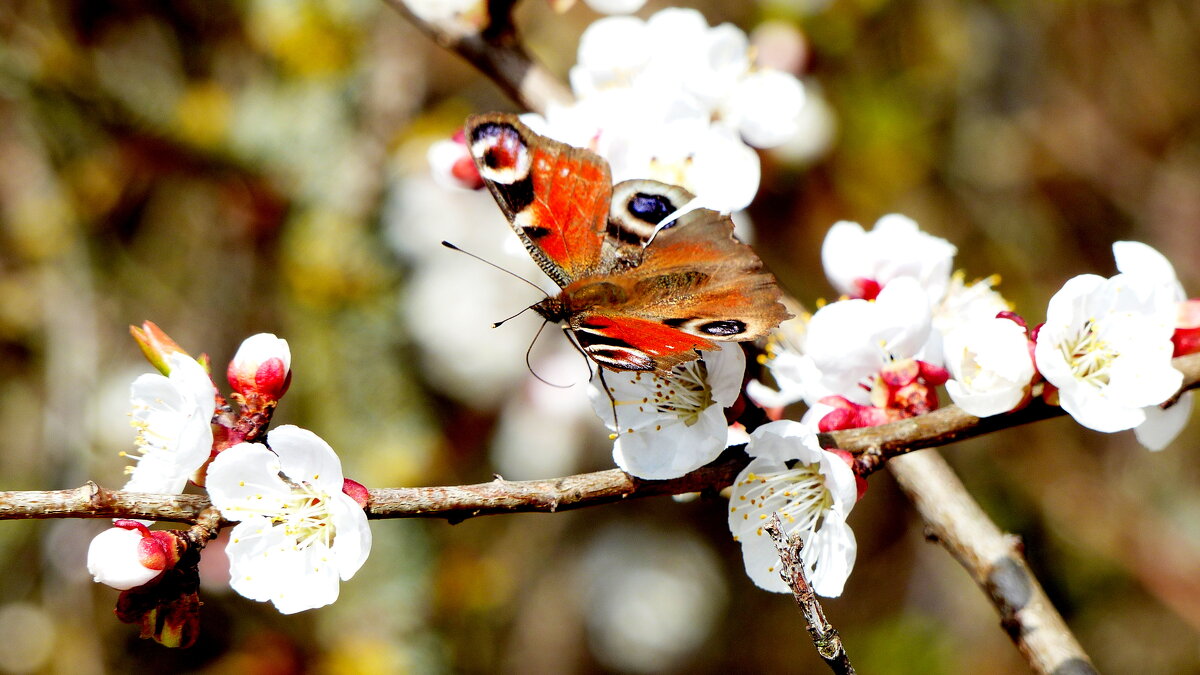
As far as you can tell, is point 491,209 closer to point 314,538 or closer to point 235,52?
point 235,52

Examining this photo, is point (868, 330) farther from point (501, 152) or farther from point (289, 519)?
point (289, 519)

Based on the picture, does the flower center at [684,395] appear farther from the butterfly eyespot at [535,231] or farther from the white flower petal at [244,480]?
the white flower petal at [244,480]

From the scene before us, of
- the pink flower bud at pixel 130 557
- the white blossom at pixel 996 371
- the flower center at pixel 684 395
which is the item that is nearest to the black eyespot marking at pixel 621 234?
the flower center at pixel 684 395

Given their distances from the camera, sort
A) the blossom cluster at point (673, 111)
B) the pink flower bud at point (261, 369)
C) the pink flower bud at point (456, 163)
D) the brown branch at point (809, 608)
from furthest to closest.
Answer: the pink flower bud at point (456, 163) < the blossom cluster at point (673, 111) < the pink flower bud at point (261, 369) < the brown branch at point (809, 608)

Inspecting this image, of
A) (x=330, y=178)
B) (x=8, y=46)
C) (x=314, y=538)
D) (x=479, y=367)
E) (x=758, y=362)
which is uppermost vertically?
(x=8, y=46)

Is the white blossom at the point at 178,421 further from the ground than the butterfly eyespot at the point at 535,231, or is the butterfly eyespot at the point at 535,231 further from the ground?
the butterfly eyespot at the point at 535,231

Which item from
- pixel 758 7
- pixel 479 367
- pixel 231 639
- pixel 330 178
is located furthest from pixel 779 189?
pixel 231 639

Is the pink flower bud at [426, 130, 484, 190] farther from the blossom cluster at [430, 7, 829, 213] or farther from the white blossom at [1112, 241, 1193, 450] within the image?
the white blossom at [1112, 241, 1193, 450]

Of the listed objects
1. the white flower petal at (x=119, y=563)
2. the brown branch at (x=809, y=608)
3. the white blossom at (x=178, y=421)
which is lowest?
the brown branch at (x=809, y=608)
